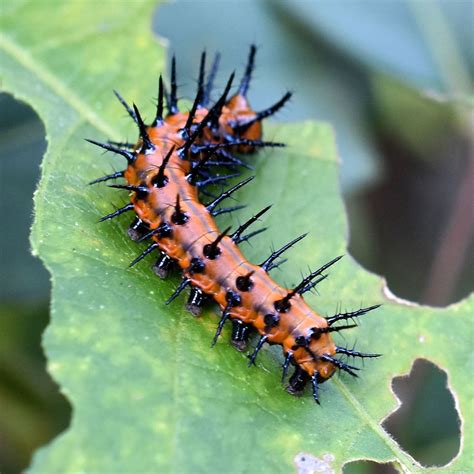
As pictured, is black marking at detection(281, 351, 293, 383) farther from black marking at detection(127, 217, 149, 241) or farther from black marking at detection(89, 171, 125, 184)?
black marking at detection(89, 171, 125, 184)

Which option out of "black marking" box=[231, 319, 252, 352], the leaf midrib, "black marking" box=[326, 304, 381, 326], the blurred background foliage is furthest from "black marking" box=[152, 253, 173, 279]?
the blurred background foliage

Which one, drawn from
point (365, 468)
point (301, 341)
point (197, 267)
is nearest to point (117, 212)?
point (197, 267)

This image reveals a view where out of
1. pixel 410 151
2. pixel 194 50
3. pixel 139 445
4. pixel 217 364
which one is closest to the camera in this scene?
pixel 139 445

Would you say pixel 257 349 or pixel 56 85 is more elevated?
pixel 56 85

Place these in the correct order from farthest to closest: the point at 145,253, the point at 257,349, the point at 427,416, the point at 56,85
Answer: the point at 427,416 < the point at 56,85 < the point at 145,253 < the point at 257,349

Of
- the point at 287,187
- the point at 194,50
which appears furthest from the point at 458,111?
the point at 287,187

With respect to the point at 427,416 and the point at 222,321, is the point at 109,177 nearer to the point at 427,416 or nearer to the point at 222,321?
the point at 222,321

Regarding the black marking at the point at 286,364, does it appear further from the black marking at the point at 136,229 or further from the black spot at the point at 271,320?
the black marking at the point at 136,229

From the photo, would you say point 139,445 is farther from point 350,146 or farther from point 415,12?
point 415,12
